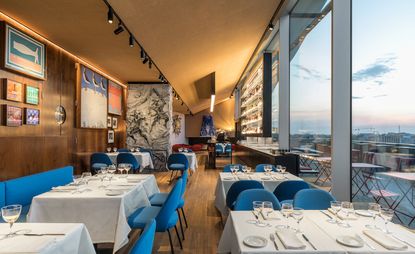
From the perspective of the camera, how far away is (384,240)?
178cm

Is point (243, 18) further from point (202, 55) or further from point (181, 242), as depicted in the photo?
point (181, 242)

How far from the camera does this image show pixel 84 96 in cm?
729

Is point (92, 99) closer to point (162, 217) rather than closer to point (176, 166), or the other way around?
point (176, 166)

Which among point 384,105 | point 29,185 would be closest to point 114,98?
point 29,185

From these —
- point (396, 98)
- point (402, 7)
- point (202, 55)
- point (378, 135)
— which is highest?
point (202, 55)

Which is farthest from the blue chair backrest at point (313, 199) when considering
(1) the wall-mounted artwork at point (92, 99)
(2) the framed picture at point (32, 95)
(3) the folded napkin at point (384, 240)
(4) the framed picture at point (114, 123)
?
(4) the framed picture at point (114, 123)

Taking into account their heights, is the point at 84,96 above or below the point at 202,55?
below

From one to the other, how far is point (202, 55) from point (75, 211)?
5.55 metres

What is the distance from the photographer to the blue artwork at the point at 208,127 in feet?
73.3

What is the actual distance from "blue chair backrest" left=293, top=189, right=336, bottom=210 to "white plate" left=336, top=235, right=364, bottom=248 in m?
0.94

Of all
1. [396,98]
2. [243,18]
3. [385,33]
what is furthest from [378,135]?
[243,18]

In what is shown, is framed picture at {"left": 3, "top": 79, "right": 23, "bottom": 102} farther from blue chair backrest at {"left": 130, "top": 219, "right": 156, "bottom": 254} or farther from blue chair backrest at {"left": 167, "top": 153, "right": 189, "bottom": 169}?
blue chair backrest at {"left": 130, "top": 219, "right": 156, "bottom": 254}

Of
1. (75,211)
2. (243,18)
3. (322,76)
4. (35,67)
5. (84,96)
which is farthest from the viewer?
(84,96)

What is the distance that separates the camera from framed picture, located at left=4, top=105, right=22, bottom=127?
4490mm
